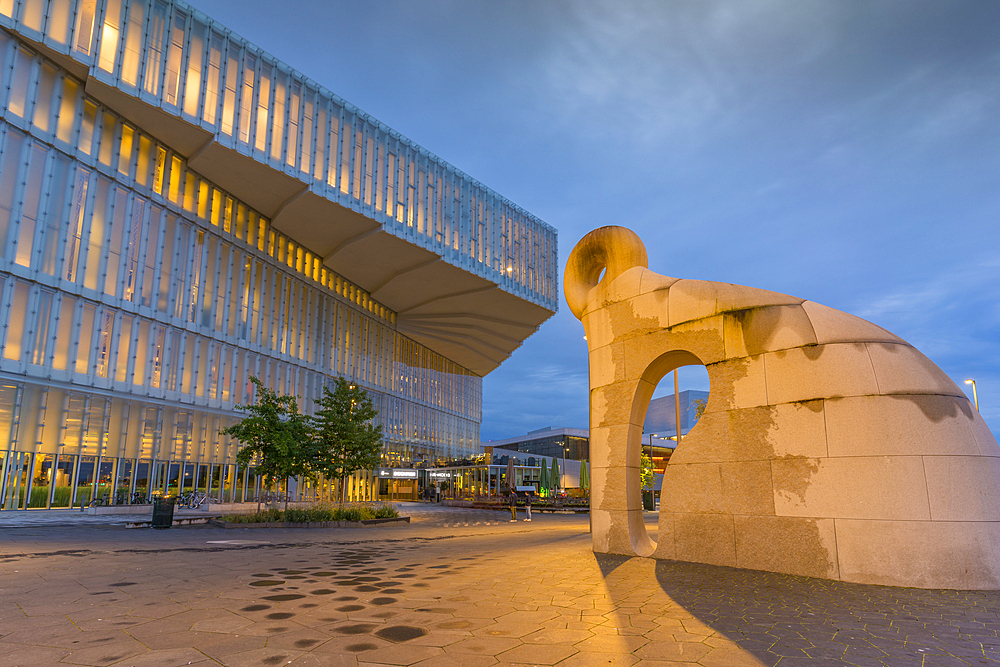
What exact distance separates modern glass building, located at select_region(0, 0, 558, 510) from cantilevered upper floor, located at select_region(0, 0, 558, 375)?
0.12 metres

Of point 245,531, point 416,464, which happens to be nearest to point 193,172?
point 245,531

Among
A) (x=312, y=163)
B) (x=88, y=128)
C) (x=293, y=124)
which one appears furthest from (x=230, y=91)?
(x=88, y=128)

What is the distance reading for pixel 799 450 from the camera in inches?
350

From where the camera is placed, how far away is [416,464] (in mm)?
58188

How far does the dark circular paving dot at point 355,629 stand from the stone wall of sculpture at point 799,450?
637cm

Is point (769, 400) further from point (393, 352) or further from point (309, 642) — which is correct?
point (393, 352)

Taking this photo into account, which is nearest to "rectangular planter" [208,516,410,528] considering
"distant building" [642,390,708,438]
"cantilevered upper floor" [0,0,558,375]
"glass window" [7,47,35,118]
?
"glass window" [7,47,35,118]

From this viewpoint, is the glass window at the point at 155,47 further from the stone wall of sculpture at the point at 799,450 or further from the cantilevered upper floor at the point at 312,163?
the stone wall of sculpture at the point at 799,450

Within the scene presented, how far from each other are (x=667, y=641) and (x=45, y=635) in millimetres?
5652

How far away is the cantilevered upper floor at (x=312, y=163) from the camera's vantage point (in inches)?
1120

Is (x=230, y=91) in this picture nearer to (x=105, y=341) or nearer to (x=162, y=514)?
(x=105, y=341)

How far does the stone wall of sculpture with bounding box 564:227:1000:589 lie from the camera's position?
25.7 feet

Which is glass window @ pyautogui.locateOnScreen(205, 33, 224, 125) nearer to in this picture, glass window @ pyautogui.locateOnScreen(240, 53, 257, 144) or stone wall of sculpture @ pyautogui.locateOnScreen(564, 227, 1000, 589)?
glass window @ pyautogui.locateOnScreen(240, 53, 257, 144)

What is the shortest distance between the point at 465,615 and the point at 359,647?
60.0 inches
